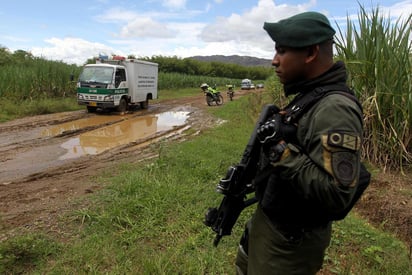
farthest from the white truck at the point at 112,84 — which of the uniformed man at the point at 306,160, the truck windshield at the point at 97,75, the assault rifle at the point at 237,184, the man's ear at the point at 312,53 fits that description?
the man's ear at the point at 312,53

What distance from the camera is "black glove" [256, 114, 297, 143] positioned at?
4.90 ft

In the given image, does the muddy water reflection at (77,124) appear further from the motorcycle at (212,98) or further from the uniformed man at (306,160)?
the uniformed man at (306,160)

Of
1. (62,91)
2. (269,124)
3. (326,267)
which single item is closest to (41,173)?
(326,267)

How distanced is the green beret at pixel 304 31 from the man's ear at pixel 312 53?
32 millimetres

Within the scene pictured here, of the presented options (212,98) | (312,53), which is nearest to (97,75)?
(212,98)

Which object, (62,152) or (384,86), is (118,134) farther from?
(384,86)

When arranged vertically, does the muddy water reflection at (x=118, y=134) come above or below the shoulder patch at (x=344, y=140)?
below

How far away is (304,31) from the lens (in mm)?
1520

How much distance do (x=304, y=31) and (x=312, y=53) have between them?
11 cm

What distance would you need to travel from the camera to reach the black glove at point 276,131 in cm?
149

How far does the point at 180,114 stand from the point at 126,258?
1243cm

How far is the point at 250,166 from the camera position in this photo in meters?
1.84

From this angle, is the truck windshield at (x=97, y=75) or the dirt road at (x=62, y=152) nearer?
Result: the dirt road at (x=62, y=152)

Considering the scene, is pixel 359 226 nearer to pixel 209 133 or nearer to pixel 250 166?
pixel 250 166
